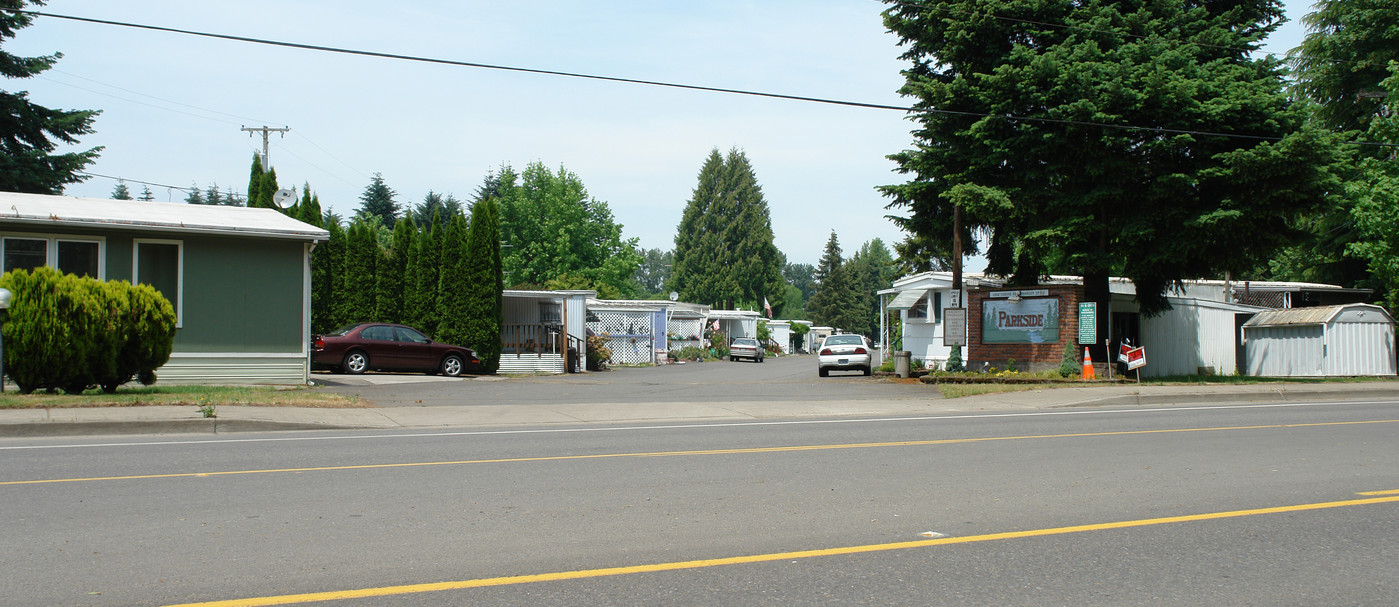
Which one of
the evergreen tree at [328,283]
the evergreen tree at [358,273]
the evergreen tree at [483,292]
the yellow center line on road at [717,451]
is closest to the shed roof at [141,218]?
the evergreen tree at [328,283]

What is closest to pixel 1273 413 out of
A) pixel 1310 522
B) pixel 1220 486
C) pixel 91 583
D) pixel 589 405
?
pixel 1220 486

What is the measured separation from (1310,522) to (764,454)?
491cm

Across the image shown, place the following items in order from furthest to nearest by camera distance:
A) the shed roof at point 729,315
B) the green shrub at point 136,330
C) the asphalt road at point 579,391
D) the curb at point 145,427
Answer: the shed roof at point 729,315 → the asphalt road at point 579,391 → the green shrub at point 136,330 → the curb at point 145,427

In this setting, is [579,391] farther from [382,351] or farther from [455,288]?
[455,288]

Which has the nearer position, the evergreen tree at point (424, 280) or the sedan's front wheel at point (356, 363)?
the sedan's front wheel at point (356, 363)

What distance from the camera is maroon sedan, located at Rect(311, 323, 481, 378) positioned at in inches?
898

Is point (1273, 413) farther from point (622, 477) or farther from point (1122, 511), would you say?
point (622, 477)

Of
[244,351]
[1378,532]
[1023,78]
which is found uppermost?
[1023,78]

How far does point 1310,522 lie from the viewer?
21.9 ft

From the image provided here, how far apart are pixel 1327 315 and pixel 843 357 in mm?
13435

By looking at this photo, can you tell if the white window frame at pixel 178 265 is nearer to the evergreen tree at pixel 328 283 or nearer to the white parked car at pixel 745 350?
the evergreen tree at pixel 328 283

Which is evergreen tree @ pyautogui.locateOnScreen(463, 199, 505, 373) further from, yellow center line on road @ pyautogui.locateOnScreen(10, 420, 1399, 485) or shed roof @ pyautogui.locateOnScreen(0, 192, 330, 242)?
yellow center line on road @ pyautogui.locateOnScreen(10, 420, 1399, 485)

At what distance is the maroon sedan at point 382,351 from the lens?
22.8m

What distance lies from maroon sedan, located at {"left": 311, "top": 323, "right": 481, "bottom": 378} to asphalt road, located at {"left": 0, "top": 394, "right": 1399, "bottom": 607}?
12001 millimetres
